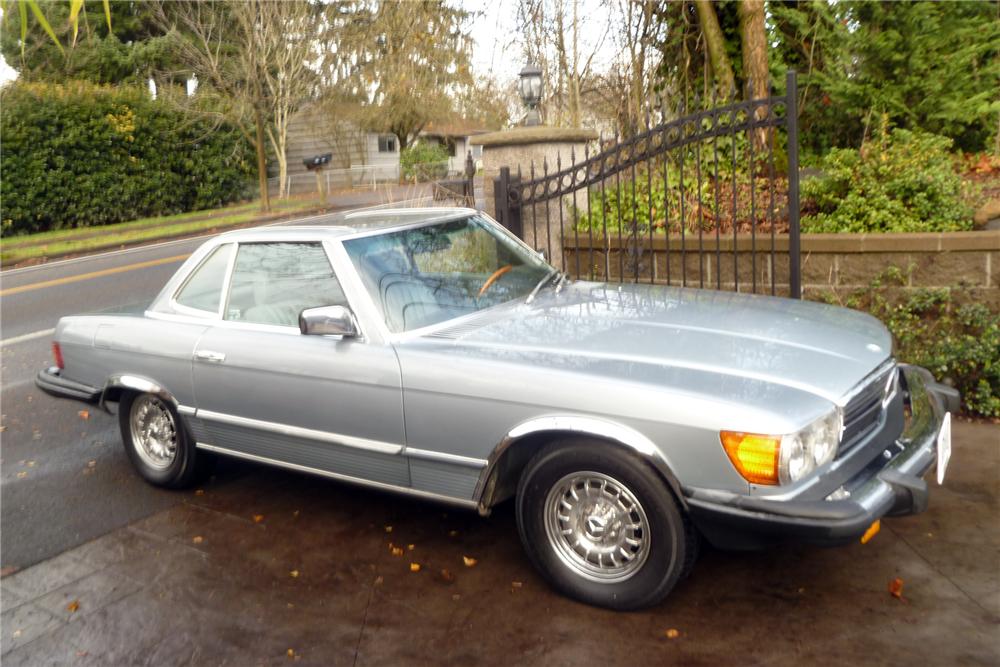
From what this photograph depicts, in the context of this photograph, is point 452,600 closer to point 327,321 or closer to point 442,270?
point 327,321

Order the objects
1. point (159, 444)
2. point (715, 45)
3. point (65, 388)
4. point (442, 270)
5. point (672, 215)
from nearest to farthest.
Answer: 1. point (442, 270)
2. point (159, 444)
3. point (65, 388)
4. point (672, 215)
5. point (715, 45)

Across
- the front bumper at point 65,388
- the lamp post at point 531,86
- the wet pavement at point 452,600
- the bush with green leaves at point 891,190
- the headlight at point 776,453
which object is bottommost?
the wet pavement at point 452,600

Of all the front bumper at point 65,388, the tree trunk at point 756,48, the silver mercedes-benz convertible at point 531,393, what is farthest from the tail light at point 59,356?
the tree trunk at point 756,48

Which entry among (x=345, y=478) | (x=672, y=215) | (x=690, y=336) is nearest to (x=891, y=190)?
(x=672, y=215)

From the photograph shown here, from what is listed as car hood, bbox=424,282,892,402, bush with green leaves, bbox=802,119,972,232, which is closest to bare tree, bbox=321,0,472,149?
bush with green leaves, bbox=802,119,972,232

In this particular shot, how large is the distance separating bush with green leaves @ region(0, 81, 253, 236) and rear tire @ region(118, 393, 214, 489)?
19.9 meters

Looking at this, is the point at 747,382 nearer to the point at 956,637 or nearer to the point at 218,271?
the point at 956,637

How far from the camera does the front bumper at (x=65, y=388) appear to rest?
551 cm

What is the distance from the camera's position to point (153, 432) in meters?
5.42

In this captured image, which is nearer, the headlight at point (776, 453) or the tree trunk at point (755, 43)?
the headlight at point (776, 453)

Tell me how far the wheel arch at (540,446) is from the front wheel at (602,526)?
5 cm

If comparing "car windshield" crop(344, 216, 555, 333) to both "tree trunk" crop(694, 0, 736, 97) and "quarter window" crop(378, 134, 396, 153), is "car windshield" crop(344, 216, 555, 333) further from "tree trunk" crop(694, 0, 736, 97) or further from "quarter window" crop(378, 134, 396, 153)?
"quarter window" crop(378, 134, 396, 153)

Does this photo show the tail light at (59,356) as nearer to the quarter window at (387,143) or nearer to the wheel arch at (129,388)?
the wheel arch at (129,388)

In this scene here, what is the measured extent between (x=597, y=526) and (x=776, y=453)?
0.84 meters
